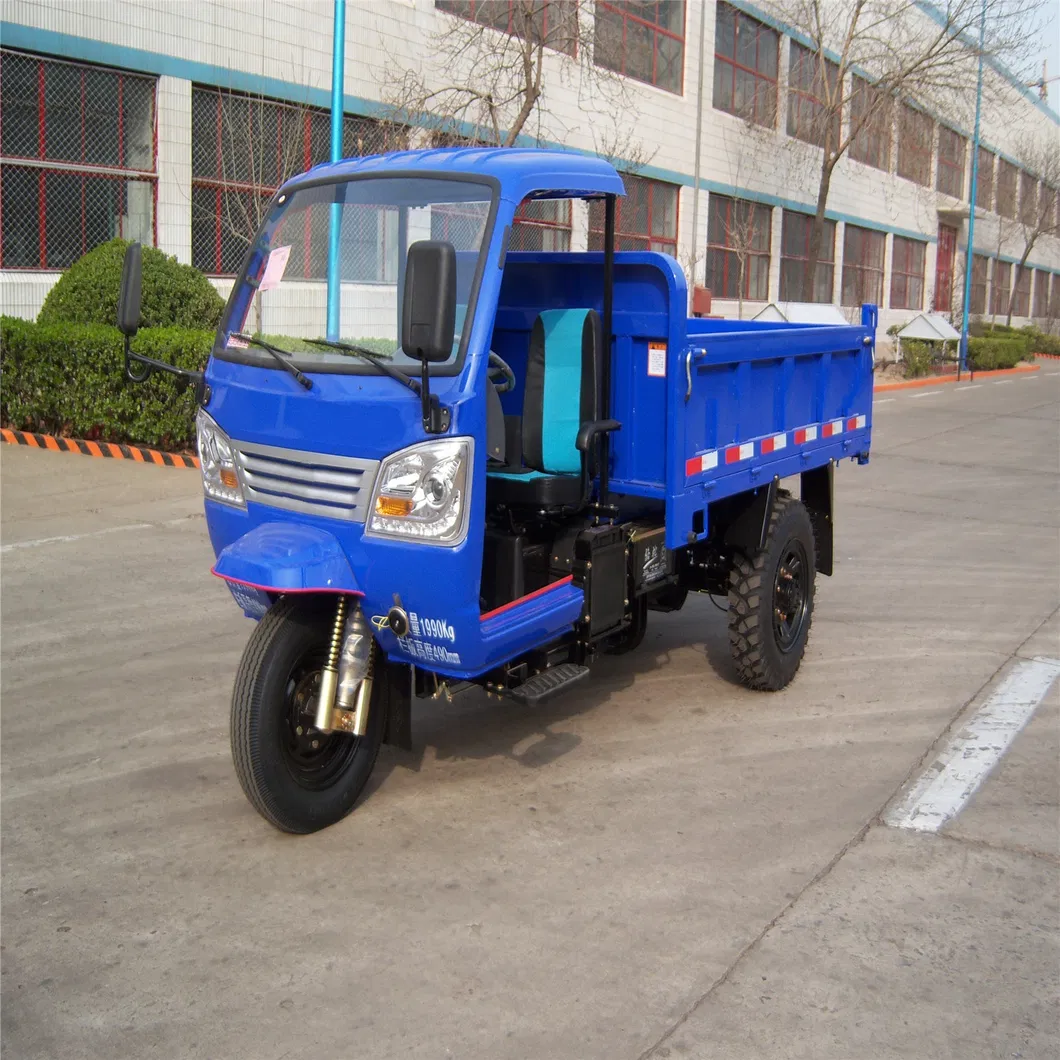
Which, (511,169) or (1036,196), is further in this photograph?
(1036,196)

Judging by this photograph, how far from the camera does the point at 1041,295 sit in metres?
62.3

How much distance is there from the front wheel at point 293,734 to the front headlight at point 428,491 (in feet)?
1.52

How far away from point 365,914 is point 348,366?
1.87 metres

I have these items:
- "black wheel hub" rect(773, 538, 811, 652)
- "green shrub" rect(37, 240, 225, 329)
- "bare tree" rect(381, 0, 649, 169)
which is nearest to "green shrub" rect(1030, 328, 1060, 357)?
"bare tree" rect(381, 0, 649, 169)

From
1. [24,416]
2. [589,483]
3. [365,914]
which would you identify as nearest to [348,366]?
[589,483]

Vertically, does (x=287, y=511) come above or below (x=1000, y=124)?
below

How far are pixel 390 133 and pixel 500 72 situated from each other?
105 inches

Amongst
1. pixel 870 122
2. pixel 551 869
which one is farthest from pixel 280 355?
pixel 870 122

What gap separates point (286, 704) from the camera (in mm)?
4457

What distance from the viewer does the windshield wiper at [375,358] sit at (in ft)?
14.1

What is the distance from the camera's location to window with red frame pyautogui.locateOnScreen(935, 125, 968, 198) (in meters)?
44.6

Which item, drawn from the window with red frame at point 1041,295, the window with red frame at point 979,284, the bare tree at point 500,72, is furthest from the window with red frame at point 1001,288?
the bare tree at point 500,72

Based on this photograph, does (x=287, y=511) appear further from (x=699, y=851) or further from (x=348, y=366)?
(x=699, y=851)

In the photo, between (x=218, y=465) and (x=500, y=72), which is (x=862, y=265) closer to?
(x=500, y=72)
